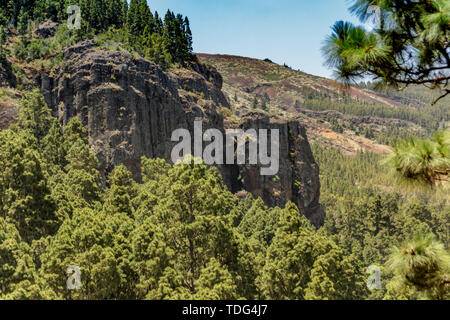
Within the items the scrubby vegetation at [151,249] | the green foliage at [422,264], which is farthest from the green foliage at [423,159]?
the scrubby vegetation at [151,249]

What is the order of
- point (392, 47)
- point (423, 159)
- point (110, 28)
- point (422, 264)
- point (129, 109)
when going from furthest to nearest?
1. point (110, 28)
2. point (129, 109)
3. point (392, 47)
4. point (422, 264)
5. point (423, 159)

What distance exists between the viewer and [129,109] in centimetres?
5256

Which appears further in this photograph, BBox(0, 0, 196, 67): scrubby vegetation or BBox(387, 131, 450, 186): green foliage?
BBox(0, 0, 196, 67): scrubby vegetation

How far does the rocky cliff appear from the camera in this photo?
51188 mm

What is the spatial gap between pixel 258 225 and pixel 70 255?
85.4 feet

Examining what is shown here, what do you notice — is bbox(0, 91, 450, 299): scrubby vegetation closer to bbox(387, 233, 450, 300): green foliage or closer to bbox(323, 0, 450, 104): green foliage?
bbox(387, 233, 450, 300): green foliage

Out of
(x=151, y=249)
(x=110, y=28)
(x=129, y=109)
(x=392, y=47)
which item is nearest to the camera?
(x=392, y=47)

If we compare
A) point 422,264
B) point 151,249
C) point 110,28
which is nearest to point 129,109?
point 110,28

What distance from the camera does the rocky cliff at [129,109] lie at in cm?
5119

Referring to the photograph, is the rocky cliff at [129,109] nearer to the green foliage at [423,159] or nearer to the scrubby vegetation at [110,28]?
the scrubby vegetation at [110,28]

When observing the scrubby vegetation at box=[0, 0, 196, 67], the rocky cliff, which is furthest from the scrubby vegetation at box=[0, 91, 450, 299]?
the scrubby vegetation at box=[0, 0, 196, 67]

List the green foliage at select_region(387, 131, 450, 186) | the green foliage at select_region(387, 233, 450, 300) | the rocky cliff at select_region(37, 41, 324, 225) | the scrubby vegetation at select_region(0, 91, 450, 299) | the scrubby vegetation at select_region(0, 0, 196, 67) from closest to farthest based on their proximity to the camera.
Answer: the green foliage at select_region(387, 131, 450, 186) → the green foliage at select_region(387, 233, 450, 300) → the scrubby vegetation at select_region(0, 91, 450, 299) → the rocky cliff at select_region(37, 41, 324, 225) → the scrubby vegetation at select_region(0, 0, 196, 67)

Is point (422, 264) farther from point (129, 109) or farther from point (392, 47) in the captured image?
point (129, 109)
